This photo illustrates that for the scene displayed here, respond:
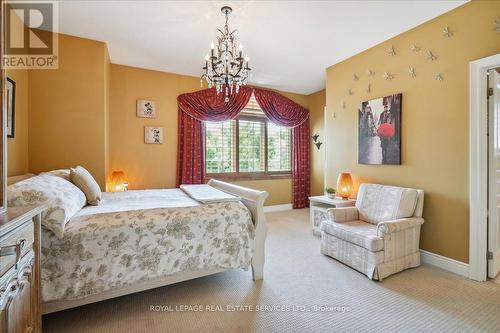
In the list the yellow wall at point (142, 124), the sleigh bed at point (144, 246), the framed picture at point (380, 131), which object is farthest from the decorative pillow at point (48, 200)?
the framed picture at point (380, 131)

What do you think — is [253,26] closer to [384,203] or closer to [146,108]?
[146,108]

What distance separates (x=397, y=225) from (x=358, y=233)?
0.38 meters

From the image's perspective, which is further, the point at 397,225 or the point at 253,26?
the point at 253,26

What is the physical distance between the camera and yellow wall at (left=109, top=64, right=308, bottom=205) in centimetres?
399

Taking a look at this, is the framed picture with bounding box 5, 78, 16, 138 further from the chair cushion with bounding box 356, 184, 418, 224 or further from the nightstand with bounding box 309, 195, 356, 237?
the chair cushion with bounding box 356, 184, 418, 224

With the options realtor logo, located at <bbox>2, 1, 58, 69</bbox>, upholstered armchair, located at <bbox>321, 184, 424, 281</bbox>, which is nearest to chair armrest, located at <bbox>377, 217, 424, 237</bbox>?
upholstered armchair, located at <bbox>321, 184, 424, 281</bbox>

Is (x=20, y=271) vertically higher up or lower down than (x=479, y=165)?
lower down

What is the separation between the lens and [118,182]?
3736 mm

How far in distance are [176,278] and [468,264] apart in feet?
9.31

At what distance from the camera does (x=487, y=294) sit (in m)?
2.14

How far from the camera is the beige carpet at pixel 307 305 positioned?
5.75 ft

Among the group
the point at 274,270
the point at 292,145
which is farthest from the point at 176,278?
the point at 292,145

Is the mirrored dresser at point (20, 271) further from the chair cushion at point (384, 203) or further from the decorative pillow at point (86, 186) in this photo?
the chair cushion at point (384, 203)

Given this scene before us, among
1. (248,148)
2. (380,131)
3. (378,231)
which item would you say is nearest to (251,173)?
(248,148)
